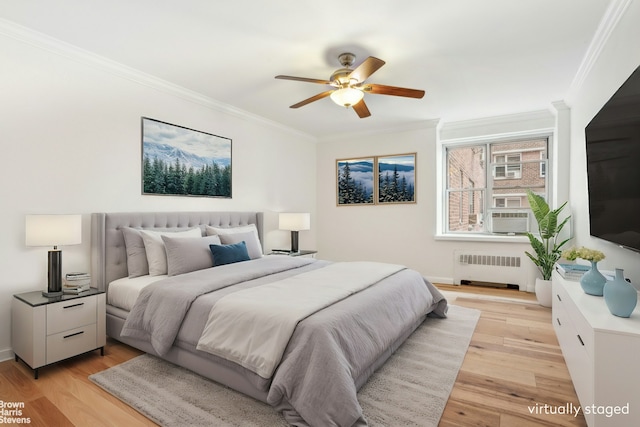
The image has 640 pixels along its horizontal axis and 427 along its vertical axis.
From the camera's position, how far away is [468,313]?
11.8 feet

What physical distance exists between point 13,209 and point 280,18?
2491 millimetres

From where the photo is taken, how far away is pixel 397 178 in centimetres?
544

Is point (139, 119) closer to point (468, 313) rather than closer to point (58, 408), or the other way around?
point (58, 408)

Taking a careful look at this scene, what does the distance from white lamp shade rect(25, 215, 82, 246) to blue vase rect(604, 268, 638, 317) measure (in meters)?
3.45

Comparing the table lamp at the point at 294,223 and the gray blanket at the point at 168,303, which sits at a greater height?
the table lamp at the point at 294,223

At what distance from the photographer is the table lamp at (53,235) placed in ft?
7.63

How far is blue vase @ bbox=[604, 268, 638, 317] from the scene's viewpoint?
1615 millimetres

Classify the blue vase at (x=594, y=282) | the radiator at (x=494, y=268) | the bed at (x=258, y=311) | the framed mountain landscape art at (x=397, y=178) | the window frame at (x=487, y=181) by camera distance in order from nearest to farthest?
the bed at (x=258, y=311)
the blue vase at (x=594, y=282)
the radiator at (x=494, y=268)
the window frame at (x=487, y=181)
the framed mountain landscape art at (x=397, y=178)

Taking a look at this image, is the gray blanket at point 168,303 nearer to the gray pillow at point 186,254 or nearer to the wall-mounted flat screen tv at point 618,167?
the gray pillow at point 186,254

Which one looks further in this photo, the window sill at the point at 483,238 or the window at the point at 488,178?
the window at the point at 488,178

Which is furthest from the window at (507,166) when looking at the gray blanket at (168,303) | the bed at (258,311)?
the gray blanket at (168,303)

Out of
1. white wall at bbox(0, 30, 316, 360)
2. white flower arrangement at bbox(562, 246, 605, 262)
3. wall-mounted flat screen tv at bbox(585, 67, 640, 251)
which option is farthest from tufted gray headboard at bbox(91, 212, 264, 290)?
wall-mounted flat screen tv at bbox(585, 67, 640, 251)

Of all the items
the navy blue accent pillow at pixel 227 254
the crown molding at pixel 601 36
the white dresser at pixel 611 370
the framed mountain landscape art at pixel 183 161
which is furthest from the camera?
the framed mountain landscape art at pixel 183 161

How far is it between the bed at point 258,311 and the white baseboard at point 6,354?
64 centimetres
